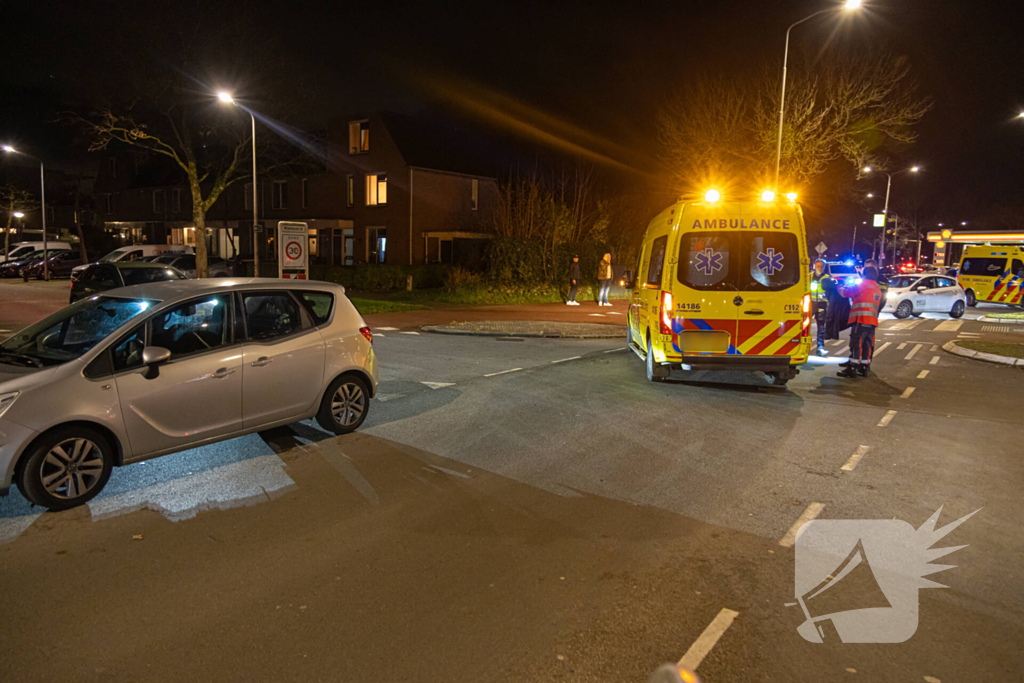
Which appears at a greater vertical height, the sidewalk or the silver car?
the silver car

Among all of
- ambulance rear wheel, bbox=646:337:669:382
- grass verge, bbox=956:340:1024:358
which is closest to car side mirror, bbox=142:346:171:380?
ambulance rear wheel, bbox=646:337:669:382

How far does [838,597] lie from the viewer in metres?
4.00

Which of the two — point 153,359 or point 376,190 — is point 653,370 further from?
point 376,190

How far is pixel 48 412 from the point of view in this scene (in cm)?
496

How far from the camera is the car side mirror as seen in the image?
17.8 feet

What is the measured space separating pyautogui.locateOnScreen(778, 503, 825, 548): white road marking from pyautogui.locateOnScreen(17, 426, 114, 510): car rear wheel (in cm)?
489

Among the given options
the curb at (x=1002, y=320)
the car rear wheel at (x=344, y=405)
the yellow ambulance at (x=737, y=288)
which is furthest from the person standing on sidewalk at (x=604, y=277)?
the car rear wheel at (x=344, y=405)

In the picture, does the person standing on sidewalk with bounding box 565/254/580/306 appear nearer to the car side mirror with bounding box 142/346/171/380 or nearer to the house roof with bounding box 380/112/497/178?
the house roof with bounding box 380/112/497/178

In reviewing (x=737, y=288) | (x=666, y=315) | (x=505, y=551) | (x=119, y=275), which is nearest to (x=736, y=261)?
(x=737, y=288)

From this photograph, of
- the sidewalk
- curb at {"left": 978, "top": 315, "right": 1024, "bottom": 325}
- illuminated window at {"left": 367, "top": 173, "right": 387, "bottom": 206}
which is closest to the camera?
the sidewalk

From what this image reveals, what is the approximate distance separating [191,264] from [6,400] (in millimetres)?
24822

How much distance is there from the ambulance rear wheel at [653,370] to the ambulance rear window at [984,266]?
24.4 meters

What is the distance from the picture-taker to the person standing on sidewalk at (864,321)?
11289 mm

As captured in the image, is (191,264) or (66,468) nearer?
(66,468)
